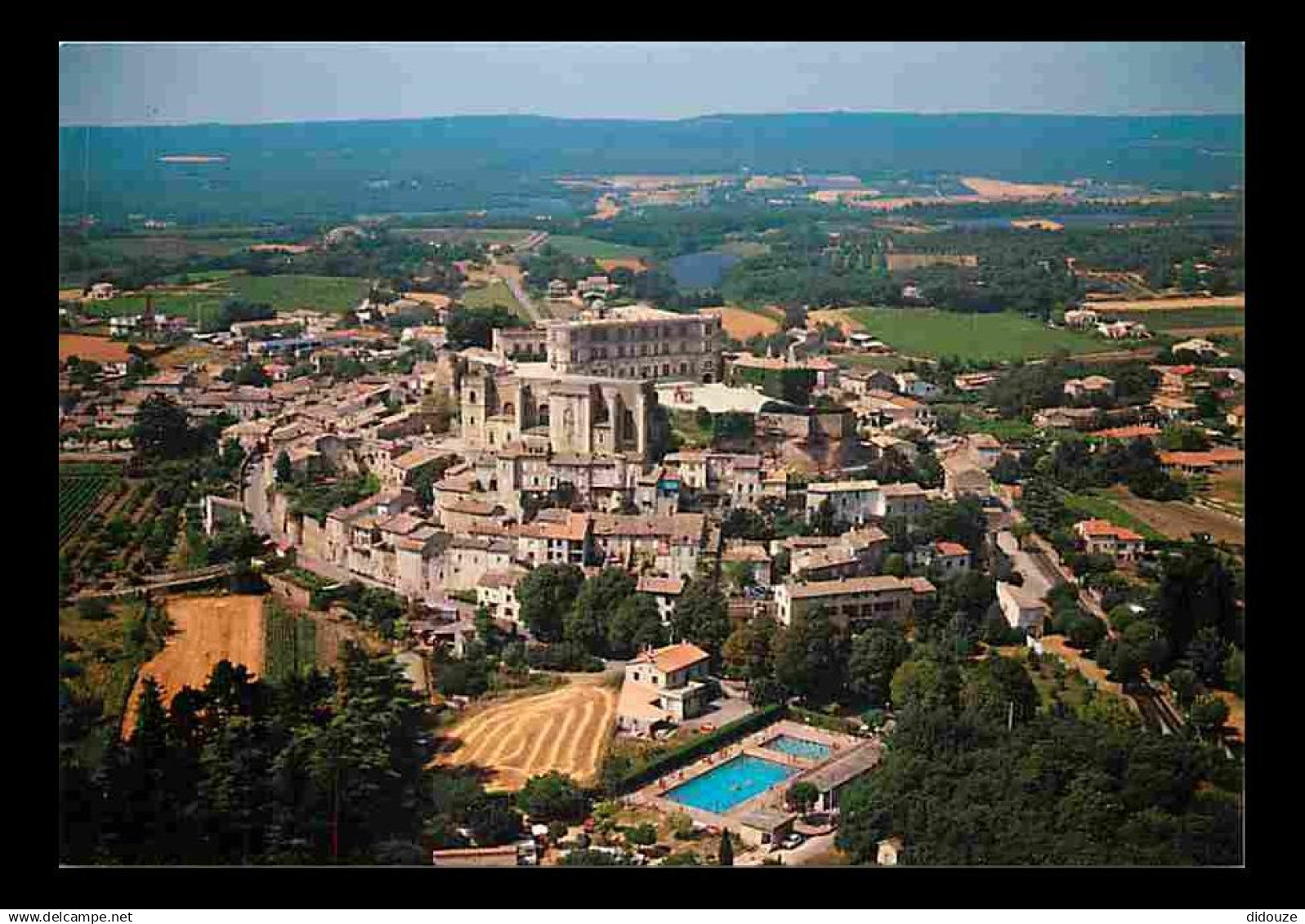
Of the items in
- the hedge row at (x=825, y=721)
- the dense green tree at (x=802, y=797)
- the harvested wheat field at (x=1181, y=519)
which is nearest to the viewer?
the dense green tree at (x=802, y=797)

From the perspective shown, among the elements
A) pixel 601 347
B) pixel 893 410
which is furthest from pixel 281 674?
pixel 893 410

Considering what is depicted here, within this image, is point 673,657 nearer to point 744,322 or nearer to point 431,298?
point 744,322

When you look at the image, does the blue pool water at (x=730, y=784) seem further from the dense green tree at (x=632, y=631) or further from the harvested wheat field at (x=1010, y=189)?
the harvested wheat field at (x=1010, y=189)

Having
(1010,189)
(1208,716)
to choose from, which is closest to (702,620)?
(1208,716)

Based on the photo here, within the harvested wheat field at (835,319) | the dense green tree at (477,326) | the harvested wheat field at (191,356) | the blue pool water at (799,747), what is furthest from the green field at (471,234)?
the blue pool water at (799,747)
